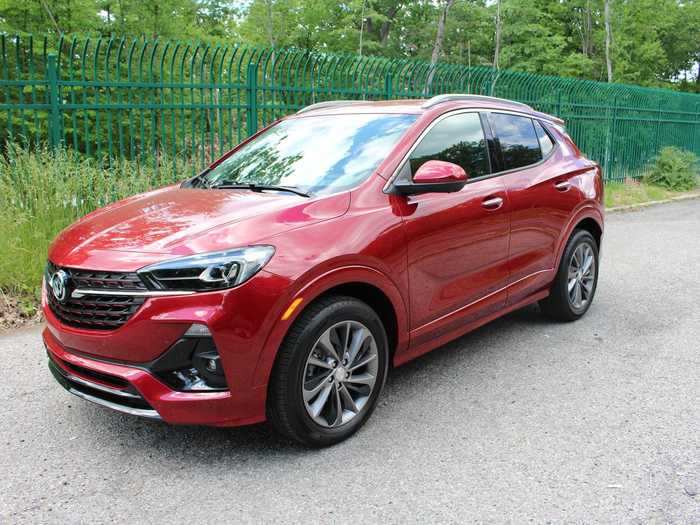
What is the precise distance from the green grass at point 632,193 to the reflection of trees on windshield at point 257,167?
1085cm

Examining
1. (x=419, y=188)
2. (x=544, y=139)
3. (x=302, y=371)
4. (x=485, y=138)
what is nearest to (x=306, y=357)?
(x=302, y=371)

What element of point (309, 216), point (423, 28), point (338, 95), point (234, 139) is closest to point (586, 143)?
point (338, 95)

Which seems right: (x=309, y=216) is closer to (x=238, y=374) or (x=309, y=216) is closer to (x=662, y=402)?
(x=238, y=374)

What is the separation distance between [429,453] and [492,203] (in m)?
1.80

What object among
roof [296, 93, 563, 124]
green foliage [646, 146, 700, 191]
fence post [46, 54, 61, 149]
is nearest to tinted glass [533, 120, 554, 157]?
roof [296, 93, 563, 124]

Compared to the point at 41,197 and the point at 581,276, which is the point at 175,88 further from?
the point at 581,276

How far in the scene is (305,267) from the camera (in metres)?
2.98

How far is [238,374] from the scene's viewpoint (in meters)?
2.83

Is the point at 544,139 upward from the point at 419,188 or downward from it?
upward

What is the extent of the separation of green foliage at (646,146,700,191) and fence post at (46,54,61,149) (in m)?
15.1

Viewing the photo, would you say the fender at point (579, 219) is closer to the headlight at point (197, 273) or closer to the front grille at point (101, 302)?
the headlight at point (197, 273)

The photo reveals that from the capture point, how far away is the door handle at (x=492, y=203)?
4.17 meters

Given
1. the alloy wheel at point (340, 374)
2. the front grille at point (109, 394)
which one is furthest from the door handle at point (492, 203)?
the front grille at point (109, 394)

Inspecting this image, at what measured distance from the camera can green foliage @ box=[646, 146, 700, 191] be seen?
16.8 m
